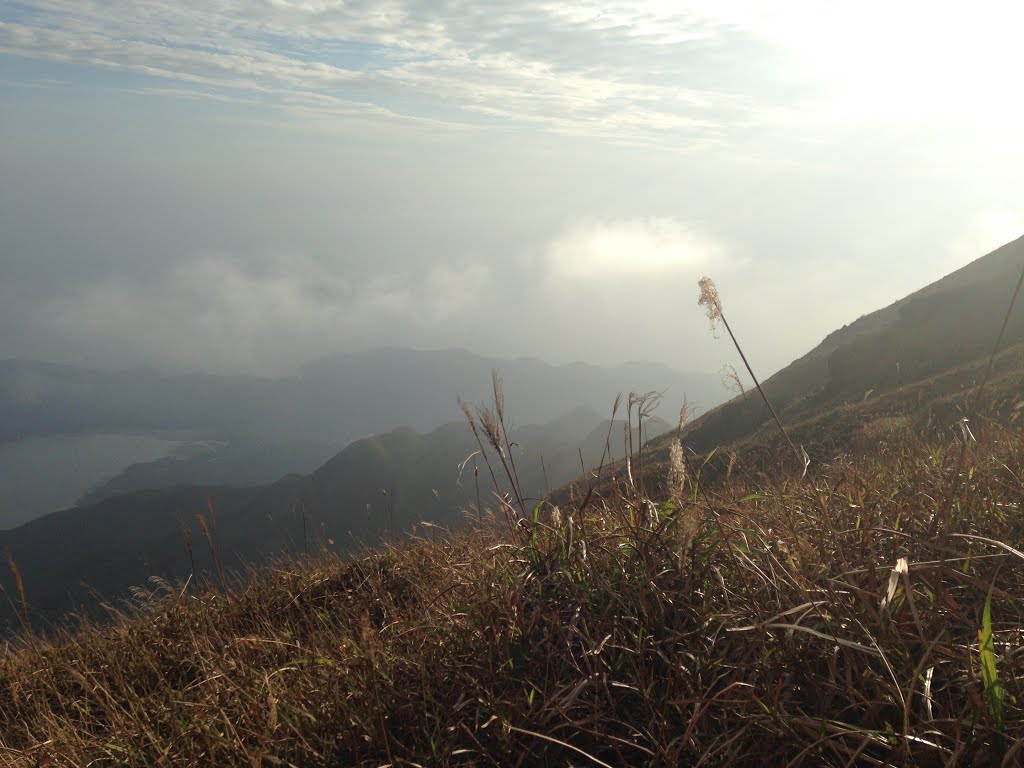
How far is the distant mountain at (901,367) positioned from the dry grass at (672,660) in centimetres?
1794

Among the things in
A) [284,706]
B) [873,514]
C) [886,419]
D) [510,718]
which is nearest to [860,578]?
[873,514]

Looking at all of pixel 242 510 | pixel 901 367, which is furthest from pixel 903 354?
pixel 242 510

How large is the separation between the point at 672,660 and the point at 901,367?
2868cm

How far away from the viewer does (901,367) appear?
2745 centimetres

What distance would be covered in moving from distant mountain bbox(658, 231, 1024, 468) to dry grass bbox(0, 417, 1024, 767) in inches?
706

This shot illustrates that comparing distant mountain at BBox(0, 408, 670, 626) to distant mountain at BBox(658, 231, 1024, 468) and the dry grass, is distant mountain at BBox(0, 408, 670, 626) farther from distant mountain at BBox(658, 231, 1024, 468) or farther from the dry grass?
the dry grass

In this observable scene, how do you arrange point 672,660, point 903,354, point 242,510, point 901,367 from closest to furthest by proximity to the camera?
point 672,660, point 901,367, point 903,354, point 242,510

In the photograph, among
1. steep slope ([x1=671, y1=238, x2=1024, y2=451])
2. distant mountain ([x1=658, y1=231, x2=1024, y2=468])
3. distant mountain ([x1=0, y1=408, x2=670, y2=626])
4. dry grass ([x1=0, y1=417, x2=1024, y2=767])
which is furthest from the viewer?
distant mountain ([x1=0, y1=408, x2=670, y2=626])

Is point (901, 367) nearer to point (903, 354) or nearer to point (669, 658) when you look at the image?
point (903, 354)

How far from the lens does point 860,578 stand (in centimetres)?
286

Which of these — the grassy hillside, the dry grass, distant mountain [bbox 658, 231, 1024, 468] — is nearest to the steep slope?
distant mountain [bbox 658, 231, 1024, 468]

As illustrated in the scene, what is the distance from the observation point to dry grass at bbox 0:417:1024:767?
2.32 meters

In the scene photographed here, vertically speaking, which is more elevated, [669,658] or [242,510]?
[669,658]

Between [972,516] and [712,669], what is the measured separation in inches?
69.7
